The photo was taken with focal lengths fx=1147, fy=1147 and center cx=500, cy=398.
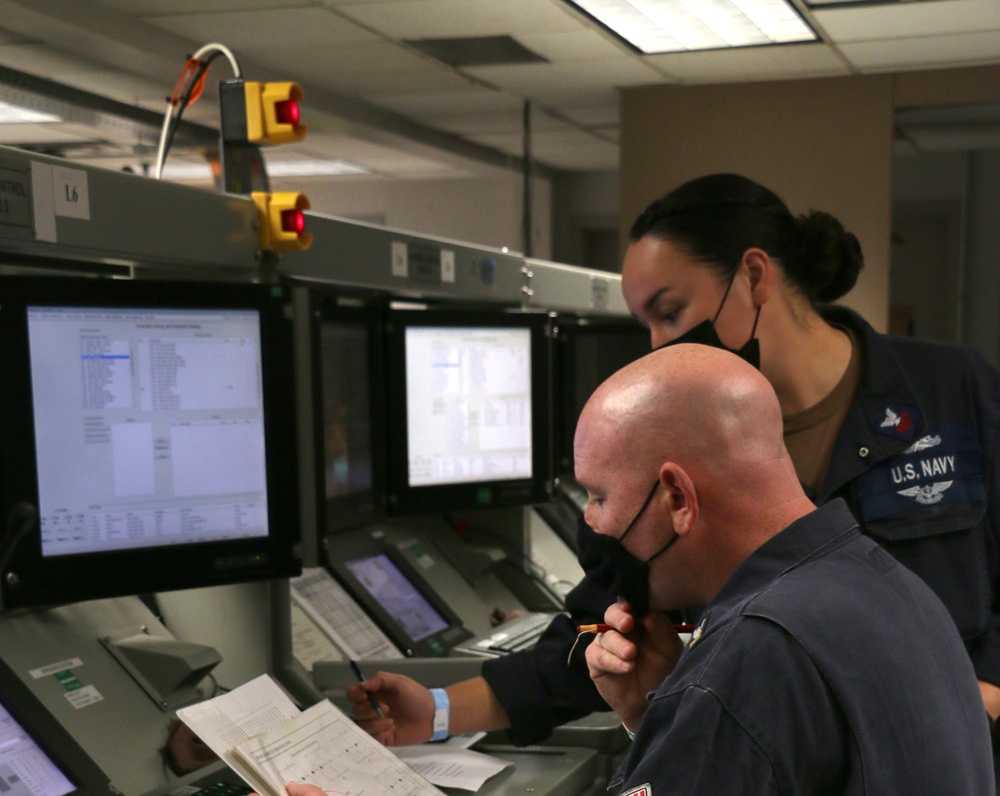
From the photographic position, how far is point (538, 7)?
430 centimetres

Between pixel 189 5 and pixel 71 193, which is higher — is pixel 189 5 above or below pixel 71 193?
above

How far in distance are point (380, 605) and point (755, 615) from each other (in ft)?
4.41

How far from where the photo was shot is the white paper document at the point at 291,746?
1.32 metres

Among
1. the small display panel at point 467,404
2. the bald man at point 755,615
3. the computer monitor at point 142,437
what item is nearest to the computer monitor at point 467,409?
the small display panel at point 467,404

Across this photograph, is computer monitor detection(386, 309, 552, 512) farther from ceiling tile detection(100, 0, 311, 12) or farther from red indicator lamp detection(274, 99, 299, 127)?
ceiling tile detection(100, 0, 311, 12)

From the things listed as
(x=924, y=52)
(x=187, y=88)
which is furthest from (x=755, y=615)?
(x=924, y=52)

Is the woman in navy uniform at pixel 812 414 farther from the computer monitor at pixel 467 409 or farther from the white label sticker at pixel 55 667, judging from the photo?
the computer monitor at pixel 467 409

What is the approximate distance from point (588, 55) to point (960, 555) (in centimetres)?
394

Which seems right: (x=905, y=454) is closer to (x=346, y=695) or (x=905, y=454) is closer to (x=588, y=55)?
(x=346, y=695)

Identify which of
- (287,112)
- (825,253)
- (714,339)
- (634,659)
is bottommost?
(634,659)

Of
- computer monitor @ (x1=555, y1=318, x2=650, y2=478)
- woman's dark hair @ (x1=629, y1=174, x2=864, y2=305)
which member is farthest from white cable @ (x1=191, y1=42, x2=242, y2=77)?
computer monitor @ (x1=555, y1=318, x2=650, y2=478)

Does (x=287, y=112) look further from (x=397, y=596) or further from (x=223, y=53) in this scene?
(x=397, y=596)

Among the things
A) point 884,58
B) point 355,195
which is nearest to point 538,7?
point 884,58

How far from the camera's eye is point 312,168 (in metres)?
8.26
